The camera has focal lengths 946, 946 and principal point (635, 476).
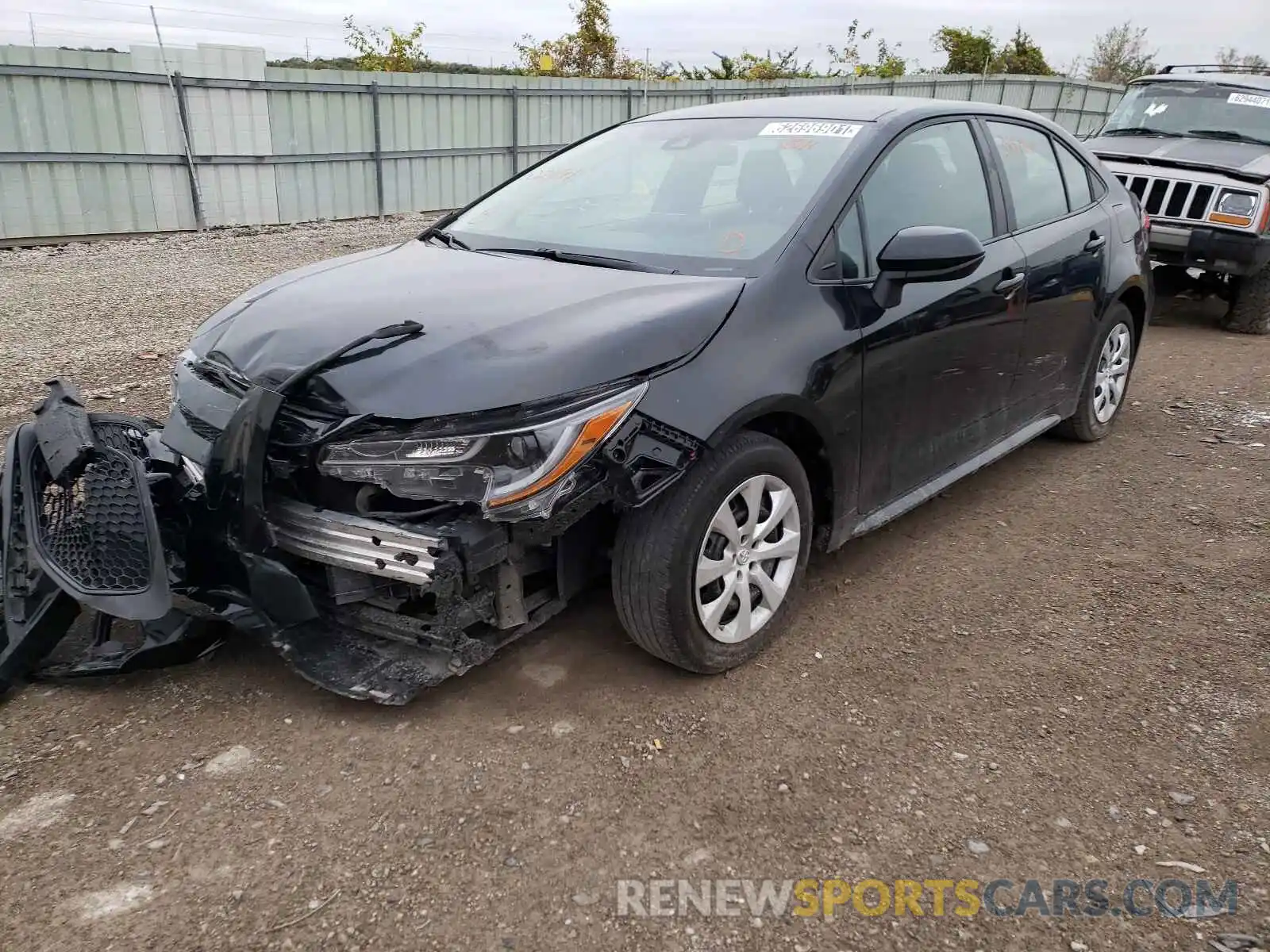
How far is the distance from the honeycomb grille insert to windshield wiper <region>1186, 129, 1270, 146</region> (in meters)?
9.00

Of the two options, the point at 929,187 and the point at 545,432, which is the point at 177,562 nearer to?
the point at 545,432

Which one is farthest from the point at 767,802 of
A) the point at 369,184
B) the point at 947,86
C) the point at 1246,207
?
the point at 947,86

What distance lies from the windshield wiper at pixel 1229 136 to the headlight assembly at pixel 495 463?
8.17 meters

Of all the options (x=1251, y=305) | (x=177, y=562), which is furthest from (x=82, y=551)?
(x=1251, y=305)

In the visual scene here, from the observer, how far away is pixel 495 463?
2449 millimetres

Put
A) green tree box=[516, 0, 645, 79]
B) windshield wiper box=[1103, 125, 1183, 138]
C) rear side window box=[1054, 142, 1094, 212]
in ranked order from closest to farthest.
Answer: rear side window box=[1054, 142, 1094, 212] → windshield wiper box=[1103, 125, 1183, 138] → green tree box=[516, 0, 645, 79]

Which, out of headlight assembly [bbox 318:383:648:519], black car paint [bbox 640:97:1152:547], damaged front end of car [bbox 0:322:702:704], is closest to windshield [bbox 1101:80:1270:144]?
black car paint [bbox 640:97:1152:547]

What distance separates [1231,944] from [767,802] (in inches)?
41.5

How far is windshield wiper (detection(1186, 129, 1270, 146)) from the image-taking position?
8070 mm

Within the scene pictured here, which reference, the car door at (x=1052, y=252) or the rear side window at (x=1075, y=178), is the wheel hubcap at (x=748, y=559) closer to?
the car door at (x=1052, y=252)

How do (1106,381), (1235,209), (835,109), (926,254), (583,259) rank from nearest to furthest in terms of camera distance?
(926,254)
(583,259)
(835,109)
(1106,381)
(1235,209)

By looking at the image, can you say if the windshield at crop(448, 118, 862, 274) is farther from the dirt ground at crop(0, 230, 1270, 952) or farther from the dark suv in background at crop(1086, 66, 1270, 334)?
the dark suv in background at crop(1086, 66, 1270, 334)

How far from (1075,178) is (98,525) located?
4.49 m

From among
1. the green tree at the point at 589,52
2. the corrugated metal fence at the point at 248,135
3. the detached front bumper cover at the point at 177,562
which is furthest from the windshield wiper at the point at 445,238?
the green tree at the point at 589,52
